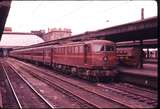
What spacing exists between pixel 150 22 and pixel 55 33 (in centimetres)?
9440

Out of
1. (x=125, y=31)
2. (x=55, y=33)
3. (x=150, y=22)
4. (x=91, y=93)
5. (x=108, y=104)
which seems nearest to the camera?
(x=108, y=104)

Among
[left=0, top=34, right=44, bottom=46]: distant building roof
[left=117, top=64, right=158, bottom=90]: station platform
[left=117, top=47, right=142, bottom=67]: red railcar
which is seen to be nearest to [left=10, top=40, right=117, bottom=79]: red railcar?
[left=117, top=64, right=158, bottom=90]: station platform

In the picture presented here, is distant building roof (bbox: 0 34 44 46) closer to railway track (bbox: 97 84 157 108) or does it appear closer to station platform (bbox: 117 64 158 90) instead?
station platform (bbox: 117 64 158 90)

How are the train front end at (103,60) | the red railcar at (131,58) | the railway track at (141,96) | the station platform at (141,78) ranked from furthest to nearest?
1. the red railcar at (131,58)
2. the train front end at (103,60)
3. the station platform at (141,78)
4. the railway track at (141,96)

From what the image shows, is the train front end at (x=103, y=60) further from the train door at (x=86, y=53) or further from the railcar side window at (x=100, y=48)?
the train door at (x=86, y=53)

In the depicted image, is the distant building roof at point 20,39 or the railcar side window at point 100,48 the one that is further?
the distant building roof at point 20,39

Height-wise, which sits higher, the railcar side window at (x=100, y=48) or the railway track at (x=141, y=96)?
the railcar side window at (x=100, y=48)

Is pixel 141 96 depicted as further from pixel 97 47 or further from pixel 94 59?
pixel 97 47

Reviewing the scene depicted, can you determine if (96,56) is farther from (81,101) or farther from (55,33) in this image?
(55,33)

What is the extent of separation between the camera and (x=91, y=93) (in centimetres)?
1927

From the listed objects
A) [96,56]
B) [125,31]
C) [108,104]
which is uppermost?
[125,31]

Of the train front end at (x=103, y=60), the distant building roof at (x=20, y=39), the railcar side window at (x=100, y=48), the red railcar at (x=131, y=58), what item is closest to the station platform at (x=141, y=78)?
the train front end at (x=103, y=60)

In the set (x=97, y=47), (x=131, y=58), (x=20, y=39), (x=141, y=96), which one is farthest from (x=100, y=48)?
(x=20, y=39)

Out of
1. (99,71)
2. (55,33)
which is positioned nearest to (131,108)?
(99,71)
